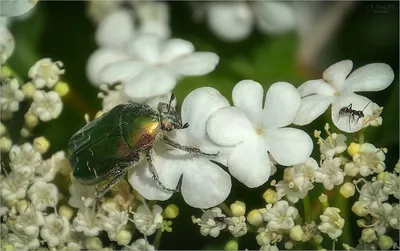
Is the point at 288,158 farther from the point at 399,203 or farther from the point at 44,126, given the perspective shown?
the point at 44,126

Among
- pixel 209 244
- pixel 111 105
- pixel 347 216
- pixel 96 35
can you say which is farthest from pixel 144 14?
pixel 347 216

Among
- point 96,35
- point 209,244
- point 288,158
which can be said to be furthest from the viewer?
point 96,35

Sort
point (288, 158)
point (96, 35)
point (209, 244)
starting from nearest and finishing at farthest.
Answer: point (288, 158) < point (209, 244) < point (96, 35)

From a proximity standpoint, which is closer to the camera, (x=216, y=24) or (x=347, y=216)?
(x=347, y=216)

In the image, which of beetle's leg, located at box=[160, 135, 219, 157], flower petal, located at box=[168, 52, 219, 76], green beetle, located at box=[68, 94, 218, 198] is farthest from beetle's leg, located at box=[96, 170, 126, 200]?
flower petal, located at box=[168, 52, 219, 76]

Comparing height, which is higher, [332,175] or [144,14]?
[332,175]

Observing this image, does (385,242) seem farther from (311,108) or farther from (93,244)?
(93,244)
